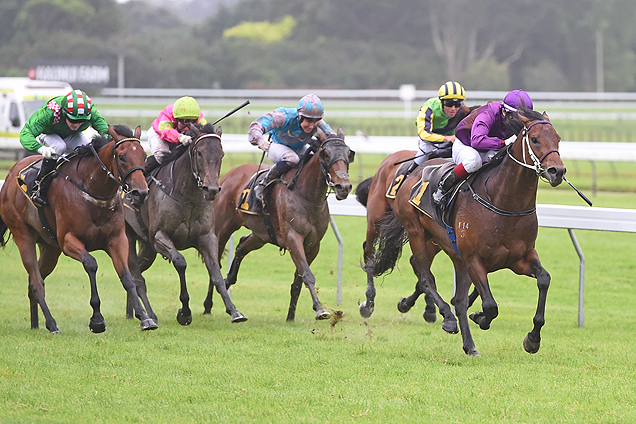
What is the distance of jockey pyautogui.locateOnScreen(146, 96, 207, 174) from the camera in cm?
819

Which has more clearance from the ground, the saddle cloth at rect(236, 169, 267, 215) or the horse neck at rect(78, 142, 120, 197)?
the horse neck at rect(78, 142, 120, 197)

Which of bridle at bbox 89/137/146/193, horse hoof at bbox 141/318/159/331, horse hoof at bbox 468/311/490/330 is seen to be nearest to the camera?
horse hoof at bbox 468/311/490/330

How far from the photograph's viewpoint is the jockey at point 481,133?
261 inches

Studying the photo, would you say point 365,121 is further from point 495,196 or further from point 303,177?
point 495,196

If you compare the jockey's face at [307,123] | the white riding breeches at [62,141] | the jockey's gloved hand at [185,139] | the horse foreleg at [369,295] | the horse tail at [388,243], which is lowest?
the horse foreleg at [369,295]

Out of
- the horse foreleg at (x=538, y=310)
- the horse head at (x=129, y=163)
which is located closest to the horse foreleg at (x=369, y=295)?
the horse foreleg at (x=538, y=310)

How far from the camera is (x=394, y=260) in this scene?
28.0 feet

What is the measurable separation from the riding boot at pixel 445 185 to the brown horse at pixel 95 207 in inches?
86.2

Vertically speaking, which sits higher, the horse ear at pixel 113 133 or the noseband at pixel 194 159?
the horse ear at pixel 113 133

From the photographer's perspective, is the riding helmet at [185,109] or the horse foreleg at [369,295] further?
the horse foreleg at [369,295]

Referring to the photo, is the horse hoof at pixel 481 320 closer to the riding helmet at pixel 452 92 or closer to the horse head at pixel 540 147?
the horse head at pixel 540 147

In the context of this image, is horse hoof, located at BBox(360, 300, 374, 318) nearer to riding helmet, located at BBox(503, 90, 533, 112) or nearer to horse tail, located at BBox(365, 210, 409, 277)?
horse tail, located at BBox(365, 210, 409, 277)

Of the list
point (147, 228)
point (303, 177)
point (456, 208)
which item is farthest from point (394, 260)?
point (147, 228)

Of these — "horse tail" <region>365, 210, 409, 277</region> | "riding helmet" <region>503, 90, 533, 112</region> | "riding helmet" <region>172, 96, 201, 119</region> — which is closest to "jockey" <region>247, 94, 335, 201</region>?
"riding helmet" <region>172, 96, 201, 119</region>
